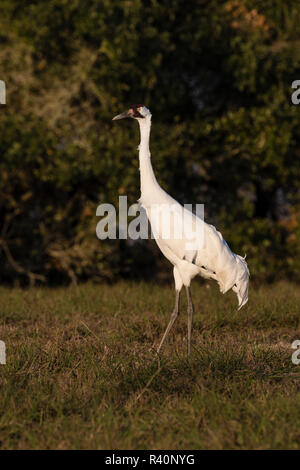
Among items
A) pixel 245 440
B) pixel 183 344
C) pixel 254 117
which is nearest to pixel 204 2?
pixel 254 117

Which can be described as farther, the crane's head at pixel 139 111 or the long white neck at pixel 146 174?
the crane's head at pixel 139 111

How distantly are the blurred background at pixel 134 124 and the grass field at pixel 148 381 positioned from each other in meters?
3.38

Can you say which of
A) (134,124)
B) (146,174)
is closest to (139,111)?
(146,174)

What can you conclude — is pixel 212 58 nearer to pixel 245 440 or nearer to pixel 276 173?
pixel 276 173

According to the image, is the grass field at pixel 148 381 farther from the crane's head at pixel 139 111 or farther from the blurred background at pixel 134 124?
the blurred background at pixel 134 124

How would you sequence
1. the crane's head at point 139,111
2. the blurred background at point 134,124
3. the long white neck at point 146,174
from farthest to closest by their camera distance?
the blurred background at point 134,124
the crane's head at point 139,111
the long white neck at point 146,174

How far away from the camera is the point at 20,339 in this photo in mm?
6152

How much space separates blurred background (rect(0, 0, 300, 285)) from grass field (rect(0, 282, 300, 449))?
3382 millimetres

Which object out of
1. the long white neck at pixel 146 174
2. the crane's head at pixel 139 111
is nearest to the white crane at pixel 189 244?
the long white neck at pixel 146 174

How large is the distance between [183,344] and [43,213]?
551 cm

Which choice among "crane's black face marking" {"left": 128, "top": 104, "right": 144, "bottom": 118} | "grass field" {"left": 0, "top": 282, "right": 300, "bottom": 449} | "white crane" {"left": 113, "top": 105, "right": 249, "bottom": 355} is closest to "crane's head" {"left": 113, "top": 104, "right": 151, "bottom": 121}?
"crane's black face marking" {"left": 128, "top": 104, "right": 144, "bottom": 118}

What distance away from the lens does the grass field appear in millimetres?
3766

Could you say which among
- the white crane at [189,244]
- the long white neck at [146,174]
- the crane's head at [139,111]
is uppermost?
the crane's head at [139,111]

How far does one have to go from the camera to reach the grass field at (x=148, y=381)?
377cm
